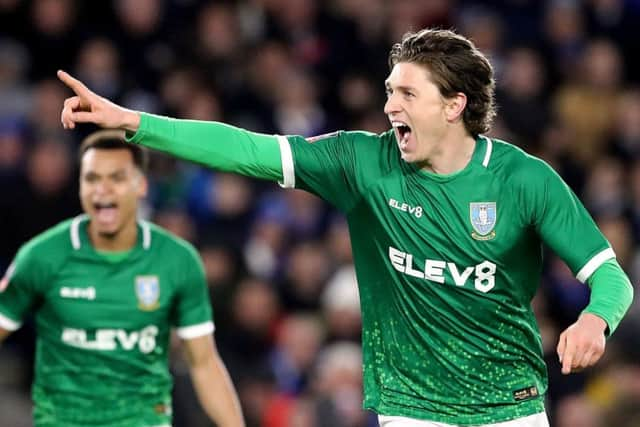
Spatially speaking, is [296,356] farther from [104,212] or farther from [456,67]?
[456,67]

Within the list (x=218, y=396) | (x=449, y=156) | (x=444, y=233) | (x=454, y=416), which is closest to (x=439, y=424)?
(x=454, y=416)

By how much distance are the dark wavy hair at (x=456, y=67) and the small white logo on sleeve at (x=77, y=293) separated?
6.51 ft

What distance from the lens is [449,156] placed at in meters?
5.42

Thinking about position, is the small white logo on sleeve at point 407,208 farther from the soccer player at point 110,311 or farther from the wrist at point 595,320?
the soccer player at point 110,311

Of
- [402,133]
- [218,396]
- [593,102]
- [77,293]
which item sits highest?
[593,102]

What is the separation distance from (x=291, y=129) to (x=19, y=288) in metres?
4.79

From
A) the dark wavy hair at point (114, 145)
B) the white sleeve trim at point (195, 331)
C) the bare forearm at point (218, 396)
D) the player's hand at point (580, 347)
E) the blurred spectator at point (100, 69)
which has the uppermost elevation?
the blurred spectator at point (100, 69)

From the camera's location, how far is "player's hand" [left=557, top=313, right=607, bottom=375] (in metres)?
4.64

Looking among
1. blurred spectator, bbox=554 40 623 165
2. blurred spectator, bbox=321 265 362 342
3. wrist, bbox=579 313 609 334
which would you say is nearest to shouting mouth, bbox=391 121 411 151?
wrist, bbox=579 313 609 334

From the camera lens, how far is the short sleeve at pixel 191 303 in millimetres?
6586

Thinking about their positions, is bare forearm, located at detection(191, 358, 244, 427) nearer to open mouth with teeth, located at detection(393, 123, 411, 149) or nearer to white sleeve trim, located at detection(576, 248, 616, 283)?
open mouth with teeth, located at detection(393, 123, 411, 149)

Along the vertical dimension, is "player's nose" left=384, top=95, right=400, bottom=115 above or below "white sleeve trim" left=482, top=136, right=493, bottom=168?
above

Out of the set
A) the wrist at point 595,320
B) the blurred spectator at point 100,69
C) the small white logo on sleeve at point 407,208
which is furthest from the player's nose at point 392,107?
the blurred spectator at point 100,69

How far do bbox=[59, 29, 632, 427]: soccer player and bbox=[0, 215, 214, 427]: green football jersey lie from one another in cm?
141
